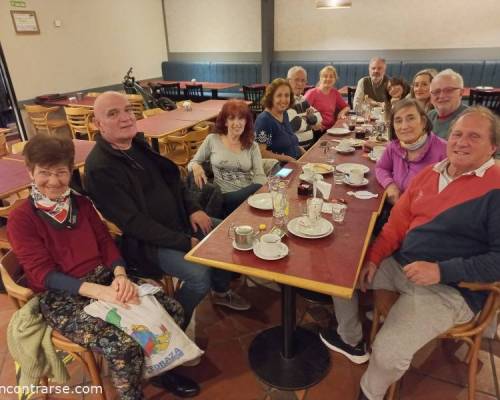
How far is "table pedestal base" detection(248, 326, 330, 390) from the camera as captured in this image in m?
1.79

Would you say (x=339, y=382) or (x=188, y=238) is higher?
(x=188, y=238)

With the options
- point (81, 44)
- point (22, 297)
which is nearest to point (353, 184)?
point (22, 297)

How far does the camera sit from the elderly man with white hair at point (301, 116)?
3562 millimetres

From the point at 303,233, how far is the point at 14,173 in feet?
7.41

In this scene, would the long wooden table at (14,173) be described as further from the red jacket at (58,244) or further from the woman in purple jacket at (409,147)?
the woman in purple jacket at (409,147)

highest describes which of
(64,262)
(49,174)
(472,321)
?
(49,174)

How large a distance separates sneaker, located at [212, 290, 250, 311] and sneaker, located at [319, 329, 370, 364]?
1.73 ft

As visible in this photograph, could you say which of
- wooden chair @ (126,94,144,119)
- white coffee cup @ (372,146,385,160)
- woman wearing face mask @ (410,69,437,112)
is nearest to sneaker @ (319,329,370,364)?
white coffee cup @ (372,146,385,160)

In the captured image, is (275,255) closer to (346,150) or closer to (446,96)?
(346,150)

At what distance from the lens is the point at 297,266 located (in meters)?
1.37

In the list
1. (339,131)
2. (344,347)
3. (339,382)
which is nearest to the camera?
(339,382)

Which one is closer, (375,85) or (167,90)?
(375,85)

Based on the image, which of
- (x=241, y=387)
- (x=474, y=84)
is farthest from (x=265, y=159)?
(x=474, y=84)

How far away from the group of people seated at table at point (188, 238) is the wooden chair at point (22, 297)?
0.16ft
